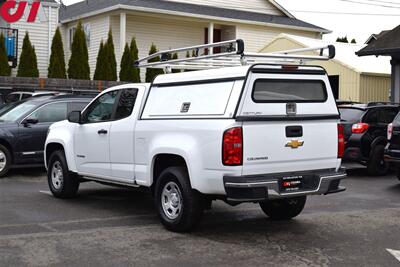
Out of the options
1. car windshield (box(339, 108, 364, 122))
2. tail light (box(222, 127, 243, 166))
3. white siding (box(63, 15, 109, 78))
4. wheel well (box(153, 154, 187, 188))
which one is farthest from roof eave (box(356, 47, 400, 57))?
white siding (box(63, 15, 109, 78))

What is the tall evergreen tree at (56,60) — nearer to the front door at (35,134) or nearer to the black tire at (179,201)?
the front door at (35,134)

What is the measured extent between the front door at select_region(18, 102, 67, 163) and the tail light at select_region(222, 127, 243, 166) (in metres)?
6.72

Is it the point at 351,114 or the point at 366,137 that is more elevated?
the point at 351,114

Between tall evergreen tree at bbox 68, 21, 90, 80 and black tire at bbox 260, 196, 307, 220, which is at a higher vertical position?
tall evergreen tree at bbox 68, 21, 90, 80

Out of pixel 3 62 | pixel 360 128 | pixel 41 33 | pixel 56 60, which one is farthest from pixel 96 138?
pixel 41 33

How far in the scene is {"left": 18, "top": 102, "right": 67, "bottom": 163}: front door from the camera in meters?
12.0

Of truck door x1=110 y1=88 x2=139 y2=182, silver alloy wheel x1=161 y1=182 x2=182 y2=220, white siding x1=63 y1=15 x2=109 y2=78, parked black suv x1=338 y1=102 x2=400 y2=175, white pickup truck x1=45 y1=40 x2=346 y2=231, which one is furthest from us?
white siding x1=63 y1=15 x2=109 y2=78

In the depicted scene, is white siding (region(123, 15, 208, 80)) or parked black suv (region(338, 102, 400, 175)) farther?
white siding (region(123, 15, 208, 80))

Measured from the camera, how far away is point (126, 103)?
8.26 meters

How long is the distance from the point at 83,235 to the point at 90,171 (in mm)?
1967

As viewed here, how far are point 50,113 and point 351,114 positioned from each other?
6.54 m

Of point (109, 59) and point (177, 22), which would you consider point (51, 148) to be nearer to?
point (109, 59)

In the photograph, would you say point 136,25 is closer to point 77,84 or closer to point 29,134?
point 77,84

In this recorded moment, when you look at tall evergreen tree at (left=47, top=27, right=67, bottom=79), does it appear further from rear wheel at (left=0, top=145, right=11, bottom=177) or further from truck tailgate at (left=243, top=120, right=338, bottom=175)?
truck tailgate at (left=243, top=120, right=338, bottom=175)
